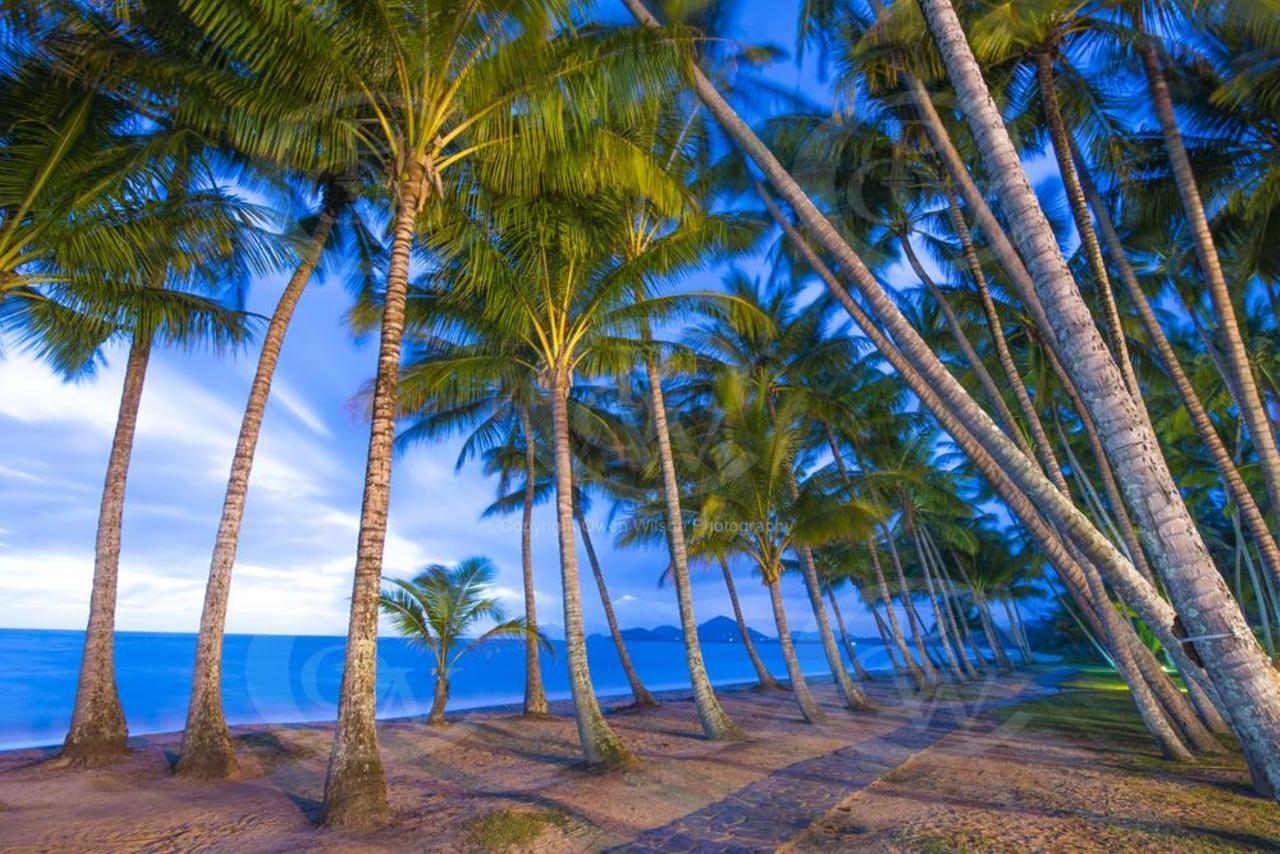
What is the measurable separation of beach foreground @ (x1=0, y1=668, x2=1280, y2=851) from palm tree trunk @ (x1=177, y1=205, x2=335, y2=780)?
351 millimetres

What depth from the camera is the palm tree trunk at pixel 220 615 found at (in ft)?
24.5

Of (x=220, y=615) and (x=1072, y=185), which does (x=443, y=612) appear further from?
(x=1072, y=185)

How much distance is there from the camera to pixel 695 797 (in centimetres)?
679

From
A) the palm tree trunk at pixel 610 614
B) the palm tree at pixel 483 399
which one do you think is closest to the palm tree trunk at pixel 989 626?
the palm tree trunk at pixel 610 614

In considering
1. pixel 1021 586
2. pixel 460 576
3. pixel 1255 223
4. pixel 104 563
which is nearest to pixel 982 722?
pixel 1255 223

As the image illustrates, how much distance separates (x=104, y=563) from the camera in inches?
335

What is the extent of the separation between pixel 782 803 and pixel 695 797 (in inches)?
36.9

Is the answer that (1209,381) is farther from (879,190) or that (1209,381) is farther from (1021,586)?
(1021,586)

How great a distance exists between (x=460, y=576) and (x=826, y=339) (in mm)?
11139

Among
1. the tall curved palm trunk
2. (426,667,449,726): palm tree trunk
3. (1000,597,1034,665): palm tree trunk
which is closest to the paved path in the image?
the tall curved palm trunk

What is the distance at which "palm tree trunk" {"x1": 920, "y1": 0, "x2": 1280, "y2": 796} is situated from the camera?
11.0ft

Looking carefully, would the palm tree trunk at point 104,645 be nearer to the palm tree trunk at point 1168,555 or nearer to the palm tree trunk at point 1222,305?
the palm tree trunk at point 1168,555

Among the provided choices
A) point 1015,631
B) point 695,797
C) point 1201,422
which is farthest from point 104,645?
point 1015,631

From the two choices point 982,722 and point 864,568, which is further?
point 864,568
